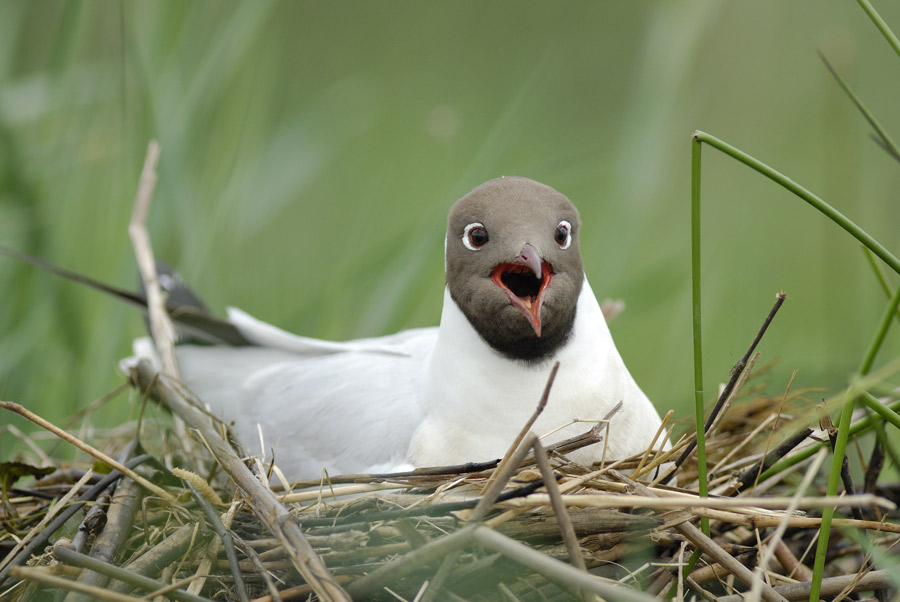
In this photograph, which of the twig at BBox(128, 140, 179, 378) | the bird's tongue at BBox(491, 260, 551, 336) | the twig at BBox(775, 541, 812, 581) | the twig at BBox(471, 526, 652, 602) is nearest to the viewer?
the twig at BBox(471, 526, 652, 602)

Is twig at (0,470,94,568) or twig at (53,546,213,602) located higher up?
twig at (0,470,94,568)

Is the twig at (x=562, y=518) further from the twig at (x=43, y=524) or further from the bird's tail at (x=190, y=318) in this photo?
the bird's tail at (x=190, y=318)

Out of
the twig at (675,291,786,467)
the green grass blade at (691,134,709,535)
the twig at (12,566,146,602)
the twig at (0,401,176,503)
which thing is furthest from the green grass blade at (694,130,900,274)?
the twig at (0,401,176,503)

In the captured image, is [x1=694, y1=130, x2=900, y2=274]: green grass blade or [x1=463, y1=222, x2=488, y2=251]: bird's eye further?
[x1=463, y1=222, x2=488, y2=251]: bird's eye

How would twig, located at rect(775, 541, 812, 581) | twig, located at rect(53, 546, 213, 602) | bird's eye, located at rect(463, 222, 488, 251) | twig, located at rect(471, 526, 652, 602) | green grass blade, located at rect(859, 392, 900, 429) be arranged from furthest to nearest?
bird's eye, located at rect(463, 222, 488, 251), twig, located at rect(775, 541, 812, 581), twig, located at rect(53, 546, 213, 602), green grass blade, located at rect(859, 392, 900, 429), twig, located at rect(471, 526, 652, 602)

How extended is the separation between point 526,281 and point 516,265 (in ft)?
0.45

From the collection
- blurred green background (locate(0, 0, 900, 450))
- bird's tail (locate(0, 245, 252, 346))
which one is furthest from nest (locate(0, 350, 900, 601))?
bird's tail (locate(0, 245, 252, 346))

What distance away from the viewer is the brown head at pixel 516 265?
1953mm

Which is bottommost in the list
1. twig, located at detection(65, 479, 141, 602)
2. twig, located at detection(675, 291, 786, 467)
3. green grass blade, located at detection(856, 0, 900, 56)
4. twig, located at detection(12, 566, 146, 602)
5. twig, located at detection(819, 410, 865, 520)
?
twig, located at detection(12, 566, 146, 602)

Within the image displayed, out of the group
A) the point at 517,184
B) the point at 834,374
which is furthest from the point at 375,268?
the point at 834,374

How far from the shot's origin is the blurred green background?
3.15 metres

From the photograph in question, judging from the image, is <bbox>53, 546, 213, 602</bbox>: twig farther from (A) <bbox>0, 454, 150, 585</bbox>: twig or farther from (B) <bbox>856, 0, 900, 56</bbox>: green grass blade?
(B) <bbox>856, 0, 900, 56</bbox>: green grass blade

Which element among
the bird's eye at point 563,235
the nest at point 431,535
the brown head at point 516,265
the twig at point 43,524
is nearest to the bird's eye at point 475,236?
the brown head at point 516,265

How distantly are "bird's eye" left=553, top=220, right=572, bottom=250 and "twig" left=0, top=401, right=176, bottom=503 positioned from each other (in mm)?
1013
